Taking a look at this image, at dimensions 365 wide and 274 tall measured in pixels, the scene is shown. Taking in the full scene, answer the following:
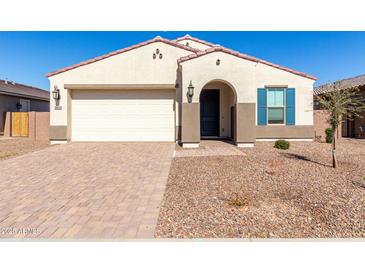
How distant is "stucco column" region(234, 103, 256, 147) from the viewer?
34.5ft

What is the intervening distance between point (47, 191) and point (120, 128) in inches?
322

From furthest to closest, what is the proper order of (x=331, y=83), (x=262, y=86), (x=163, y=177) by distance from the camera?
(x=262, y=86)
(x=331, y=83)
(x=163, y=177)

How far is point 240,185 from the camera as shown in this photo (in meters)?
5.07

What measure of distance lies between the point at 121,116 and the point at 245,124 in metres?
7.01

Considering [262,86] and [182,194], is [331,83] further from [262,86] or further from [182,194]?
[182,194]

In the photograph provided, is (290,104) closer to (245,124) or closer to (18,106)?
(245,124)

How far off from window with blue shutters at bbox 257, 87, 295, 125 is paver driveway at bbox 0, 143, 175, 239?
22.1ft

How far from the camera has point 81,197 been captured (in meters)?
4.46

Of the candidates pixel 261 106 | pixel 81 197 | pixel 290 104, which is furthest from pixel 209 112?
pixel 81 197

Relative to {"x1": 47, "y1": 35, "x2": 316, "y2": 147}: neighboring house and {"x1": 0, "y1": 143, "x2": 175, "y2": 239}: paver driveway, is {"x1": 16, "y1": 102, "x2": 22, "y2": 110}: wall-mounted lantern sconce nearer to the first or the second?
{"x1": 47, "y1": 35, "x2": 316, "y2": 147}: neighboring house

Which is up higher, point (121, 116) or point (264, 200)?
point (121, 116)

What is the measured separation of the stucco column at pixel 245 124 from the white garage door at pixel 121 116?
3.95 meters

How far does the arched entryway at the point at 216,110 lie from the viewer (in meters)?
13.3

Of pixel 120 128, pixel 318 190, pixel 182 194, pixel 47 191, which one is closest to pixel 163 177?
pixel 182 194
